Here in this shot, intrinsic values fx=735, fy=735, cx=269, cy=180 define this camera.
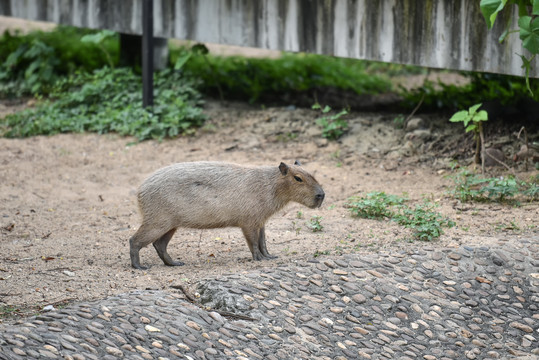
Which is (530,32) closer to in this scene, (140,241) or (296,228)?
(296,228)

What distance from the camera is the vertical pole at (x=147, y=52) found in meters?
10.2

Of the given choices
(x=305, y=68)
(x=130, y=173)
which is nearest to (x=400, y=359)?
(x=130, y=173)

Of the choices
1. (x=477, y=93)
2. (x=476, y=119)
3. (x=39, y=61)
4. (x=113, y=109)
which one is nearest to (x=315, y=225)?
(x=476, y=119)

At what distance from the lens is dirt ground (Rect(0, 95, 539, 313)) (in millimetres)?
5637

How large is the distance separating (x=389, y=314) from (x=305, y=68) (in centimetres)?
716

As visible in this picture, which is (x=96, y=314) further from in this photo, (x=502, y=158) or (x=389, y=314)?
(x=502, y=158)

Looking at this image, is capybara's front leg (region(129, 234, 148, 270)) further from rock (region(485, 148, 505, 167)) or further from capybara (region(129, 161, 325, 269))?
rock (region(485, 148, 505, 167))

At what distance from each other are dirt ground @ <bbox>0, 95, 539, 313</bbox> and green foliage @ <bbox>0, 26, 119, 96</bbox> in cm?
79

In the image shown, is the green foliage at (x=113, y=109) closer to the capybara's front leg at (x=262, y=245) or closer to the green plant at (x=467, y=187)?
the green plant at (x=467, y=187)

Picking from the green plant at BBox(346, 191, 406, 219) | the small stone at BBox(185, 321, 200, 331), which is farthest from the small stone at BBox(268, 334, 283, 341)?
the green plant at BBox(346, 191, 406, 219)

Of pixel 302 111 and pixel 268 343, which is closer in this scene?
pixel 268 343

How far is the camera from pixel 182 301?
491 cm

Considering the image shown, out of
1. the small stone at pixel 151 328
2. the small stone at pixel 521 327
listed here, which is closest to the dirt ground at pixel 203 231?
the small stone at pixel 151 328

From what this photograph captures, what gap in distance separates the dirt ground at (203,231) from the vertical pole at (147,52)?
79cm
